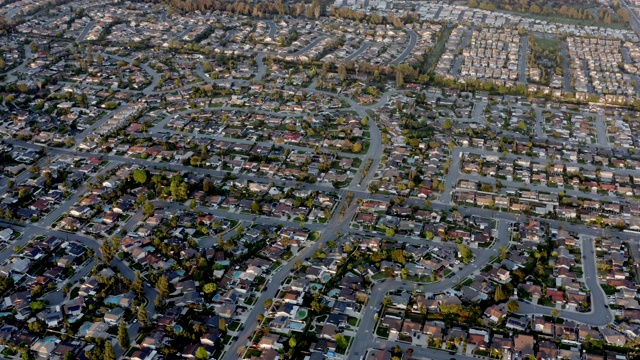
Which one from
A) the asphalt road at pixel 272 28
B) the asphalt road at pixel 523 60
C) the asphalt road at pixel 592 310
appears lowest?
the asphalt road at pixel 592 310

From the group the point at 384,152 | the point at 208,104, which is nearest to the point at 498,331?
the point at 384,152

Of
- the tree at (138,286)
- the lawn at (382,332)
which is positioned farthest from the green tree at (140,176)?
the lawn at (382,332)

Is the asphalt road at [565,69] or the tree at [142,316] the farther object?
the asphalt road at [565,69]

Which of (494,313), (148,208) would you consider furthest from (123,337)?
(494,313)

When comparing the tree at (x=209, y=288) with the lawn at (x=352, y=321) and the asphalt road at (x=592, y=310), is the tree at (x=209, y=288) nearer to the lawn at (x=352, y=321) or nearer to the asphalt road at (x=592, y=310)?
the lawn at (x=352, y=321)

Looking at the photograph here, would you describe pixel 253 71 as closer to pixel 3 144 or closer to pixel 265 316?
pixel 3 144

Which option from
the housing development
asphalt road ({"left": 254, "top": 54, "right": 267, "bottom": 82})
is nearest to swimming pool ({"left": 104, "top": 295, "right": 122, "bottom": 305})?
the housing development

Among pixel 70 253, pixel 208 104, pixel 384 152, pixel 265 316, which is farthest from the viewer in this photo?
pixel 208 104

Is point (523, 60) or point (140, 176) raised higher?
point (523, 60)

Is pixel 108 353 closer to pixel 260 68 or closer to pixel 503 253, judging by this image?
pixel 503 253
